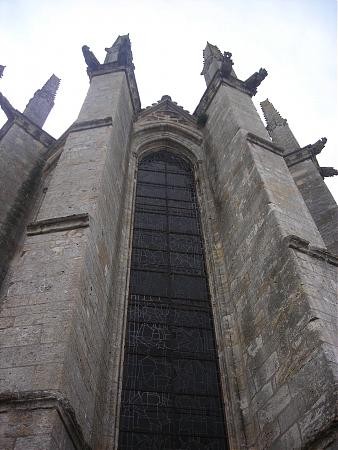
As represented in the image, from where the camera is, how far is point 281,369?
4.34 m

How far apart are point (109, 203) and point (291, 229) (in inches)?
93.0

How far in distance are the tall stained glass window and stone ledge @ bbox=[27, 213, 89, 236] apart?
1408 mm

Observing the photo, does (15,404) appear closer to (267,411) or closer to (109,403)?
(109,403)

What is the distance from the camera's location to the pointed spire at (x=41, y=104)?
11.8m

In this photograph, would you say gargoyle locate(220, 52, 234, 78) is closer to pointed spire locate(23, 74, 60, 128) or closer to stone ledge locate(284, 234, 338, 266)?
pointed spire locate(23, 74, 60, 128)

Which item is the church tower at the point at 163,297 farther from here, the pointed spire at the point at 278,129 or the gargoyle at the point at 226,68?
the pointed spire at the point at 278,129

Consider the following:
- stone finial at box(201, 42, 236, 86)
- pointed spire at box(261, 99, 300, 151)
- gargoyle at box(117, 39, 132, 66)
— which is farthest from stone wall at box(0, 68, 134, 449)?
stone finial at box(201, 42, 236, 86)

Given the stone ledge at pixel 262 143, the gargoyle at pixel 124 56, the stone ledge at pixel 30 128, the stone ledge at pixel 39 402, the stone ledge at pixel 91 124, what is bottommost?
the stone ledge at pixel 39 402

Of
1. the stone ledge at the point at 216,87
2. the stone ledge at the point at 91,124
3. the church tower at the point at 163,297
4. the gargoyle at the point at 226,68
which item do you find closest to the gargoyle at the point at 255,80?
the stone ledge at the point at 216,87

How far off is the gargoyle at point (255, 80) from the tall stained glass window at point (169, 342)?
3.66 meters

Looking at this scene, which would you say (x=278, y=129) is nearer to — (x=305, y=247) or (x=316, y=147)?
(x=316, y=147)

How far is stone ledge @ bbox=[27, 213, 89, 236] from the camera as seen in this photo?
4988mm

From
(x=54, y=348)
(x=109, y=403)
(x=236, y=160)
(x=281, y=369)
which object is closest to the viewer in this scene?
(x=54, y=348)

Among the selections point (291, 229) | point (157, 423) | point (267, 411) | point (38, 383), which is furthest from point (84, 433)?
point (291, 229)
